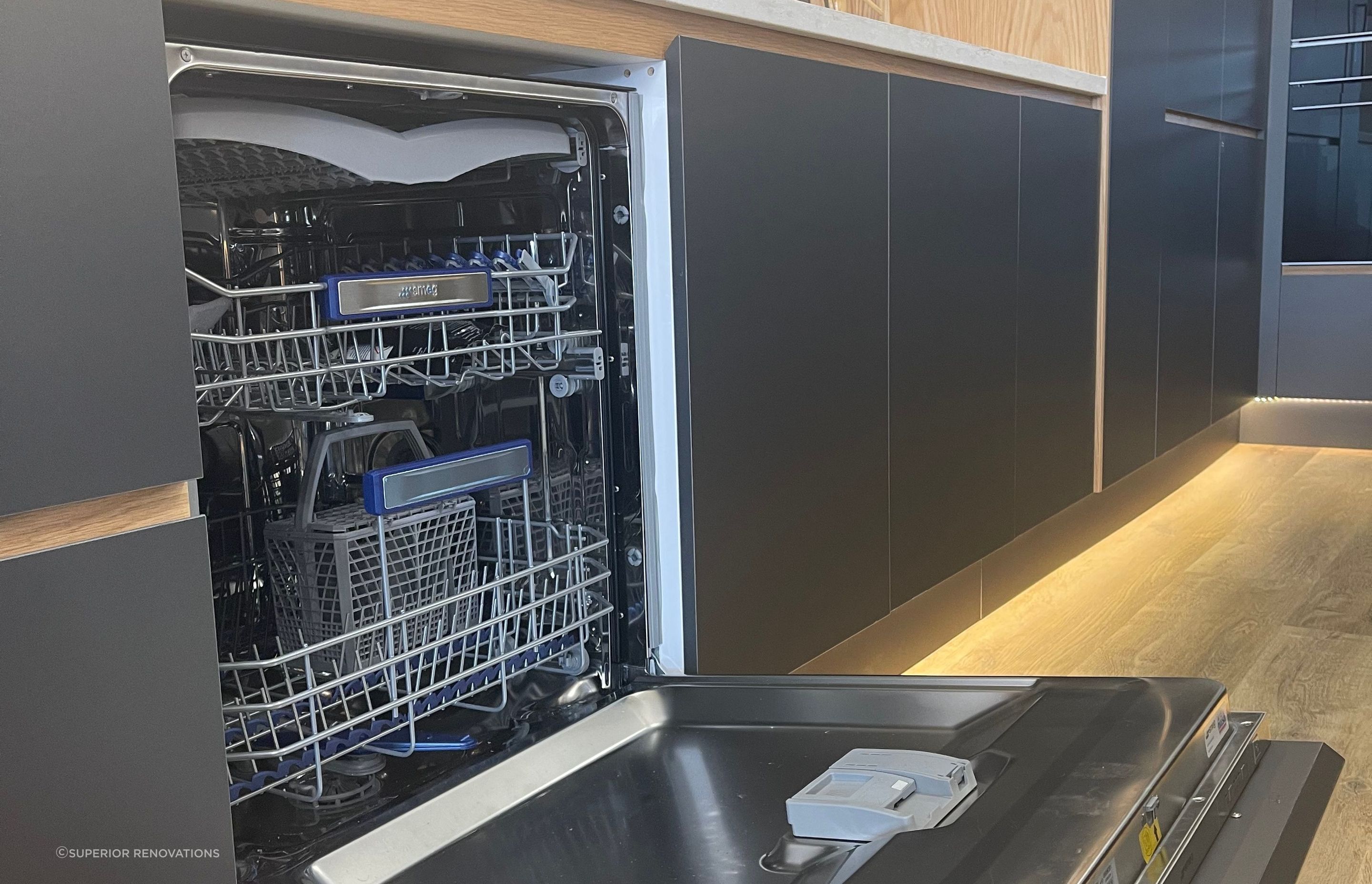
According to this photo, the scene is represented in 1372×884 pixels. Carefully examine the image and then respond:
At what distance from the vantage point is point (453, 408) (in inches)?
54.1

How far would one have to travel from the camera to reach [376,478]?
1.07 meters

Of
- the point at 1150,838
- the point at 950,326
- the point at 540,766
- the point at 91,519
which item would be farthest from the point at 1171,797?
the point at 950,326

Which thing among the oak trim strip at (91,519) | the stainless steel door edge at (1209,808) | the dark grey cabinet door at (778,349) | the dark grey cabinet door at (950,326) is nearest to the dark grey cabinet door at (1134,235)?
the dark grey cabinet door at (950,326)

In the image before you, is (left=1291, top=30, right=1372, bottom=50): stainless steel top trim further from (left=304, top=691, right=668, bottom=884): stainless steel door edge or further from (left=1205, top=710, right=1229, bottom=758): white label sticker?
(left=304, top=691, right=668, bottom=884): stainless steel door edge

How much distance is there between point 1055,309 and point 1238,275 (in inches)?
66.5

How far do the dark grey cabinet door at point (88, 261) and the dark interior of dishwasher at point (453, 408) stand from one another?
0.37 m

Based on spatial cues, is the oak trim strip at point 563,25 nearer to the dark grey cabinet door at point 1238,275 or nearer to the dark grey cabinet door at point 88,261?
the dark grey cabinet door at point 88,261

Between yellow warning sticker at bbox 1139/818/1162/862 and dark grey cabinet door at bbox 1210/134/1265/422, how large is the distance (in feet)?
9.64

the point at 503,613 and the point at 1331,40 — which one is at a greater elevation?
the point at 1331,40

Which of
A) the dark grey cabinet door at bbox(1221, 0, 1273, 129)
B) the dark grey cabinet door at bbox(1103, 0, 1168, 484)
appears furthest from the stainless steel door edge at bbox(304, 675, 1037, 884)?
the dark grey cabinet door at bbox(1221, 0, 1273, 129)

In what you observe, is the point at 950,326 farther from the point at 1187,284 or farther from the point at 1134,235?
the point at 1187,284

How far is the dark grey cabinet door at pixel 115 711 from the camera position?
2.26 ft

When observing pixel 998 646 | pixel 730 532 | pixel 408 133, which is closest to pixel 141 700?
pixel 408 133

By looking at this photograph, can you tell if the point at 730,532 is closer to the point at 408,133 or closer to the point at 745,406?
the point at 745,406
